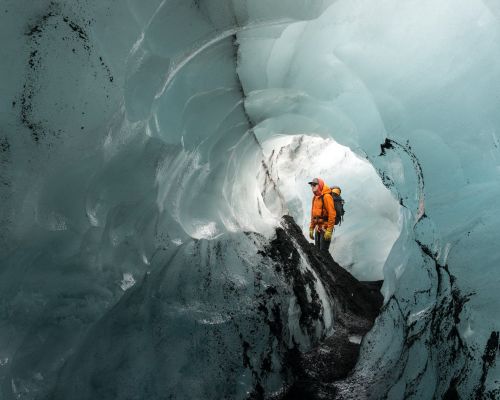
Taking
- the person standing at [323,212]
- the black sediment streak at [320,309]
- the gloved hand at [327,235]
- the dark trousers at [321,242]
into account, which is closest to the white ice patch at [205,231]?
the black sediment streak at [320,309]

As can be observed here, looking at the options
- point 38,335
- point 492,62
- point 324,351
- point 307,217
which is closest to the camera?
point 492,62

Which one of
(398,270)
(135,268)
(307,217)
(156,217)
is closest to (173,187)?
(156,217)

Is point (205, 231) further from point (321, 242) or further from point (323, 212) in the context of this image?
point (321, 242)

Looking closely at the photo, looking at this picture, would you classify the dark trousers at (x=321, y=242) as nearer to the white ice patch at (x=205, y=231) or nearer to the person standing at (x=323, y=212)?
the person standing at (x=323, y=212)

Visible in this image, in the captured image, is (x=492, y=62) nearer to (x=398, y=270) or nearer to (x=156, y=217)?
(x=398, y=270)

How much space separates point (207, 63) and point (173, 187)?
1259mm

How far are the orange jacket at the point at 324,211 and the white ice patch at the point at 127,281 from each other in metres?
4.22

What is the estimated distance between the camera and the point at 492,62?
2.85 metres

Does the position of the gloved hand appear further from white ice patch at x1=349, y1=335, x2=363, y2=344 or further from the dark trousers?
white ice patch at x1=349, y1=335, x2=363, y2=344

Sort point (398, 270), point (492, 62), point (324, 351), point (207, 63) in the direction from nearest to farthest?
point (492, 62), point (207, 63), point (398, 270), point (324, 351)

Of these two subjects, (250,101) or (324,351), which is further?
(324,351)

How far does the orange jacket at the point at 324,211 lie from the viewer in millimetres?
7366

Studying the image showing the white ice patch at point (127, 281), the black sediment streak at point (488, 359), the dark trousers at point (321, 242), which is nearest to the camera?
the black sediment streak at point (488, 359)

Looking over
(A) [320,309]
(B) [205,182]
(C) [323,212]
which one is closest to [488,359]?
(B) [205,182]
